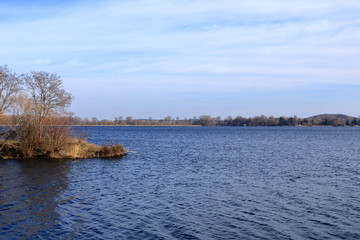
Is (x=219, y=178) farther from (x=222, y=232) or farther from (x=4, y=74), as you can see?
(x=4, y=74)

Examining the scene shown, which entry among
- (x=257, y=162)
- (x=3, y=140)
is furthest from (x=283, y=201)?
(x=3, y=140)

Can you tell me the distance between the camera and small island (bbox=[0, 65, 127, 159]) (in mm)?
35938

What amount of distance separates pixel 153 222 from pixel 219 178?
37.5 feet

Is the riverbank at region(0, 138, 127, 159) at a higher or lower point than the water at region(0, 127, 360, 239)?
higher

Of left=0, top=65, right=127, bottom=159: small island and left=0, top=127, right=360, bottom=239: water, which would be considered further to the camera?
left=0, top=65, right=127, bottom=159: small island

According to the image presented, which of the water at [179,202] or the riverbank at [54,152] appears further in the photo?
the riverbank at [54,152]

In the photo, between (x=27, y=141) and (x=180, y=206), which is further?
(x=27, y=141)

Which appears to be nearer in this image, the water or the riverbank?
the water

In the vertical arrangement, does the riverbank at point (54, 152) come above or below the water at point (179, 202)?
above

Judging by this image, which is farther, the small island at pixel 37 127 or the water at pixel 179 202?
the small island at pixel 37 127

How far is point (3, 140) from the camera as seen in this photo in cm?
3691

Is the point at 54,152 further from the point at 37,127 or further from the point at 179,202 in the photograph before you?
the point at 179,202

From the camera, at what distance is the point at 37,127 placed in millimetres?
36625

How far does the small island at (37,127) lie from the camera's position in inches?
1415
